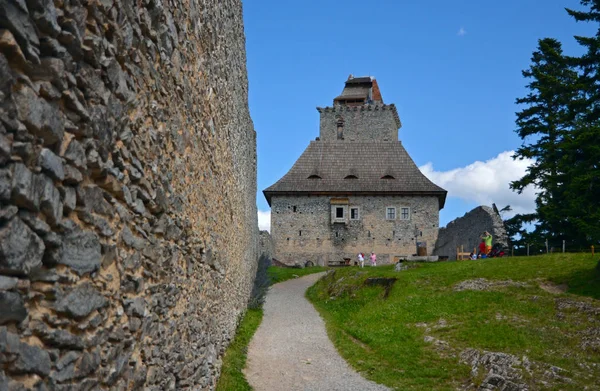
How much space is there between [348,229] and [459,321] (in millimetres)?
22334

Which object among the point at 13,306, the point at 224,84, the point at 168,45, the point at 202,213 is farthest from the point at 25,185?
the point at 224,84

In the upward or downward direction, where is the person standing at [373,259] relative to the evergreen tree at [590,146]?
downward

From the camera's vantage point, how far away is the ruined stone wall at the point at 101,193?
7.23 ft

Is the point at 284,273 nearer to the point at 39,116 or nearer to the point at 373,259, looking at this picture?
the point at 373,259

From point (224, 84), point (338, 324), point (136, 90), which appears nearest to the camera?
point (136, 90)

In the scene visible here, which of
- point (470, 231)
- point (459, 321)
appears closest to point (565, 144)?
point (459, 321)

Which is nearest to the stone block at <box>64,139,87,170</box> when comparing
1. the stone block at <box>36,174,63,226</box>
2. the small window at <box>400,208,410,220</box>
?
the stone block at <box>36,174,63,226</box>

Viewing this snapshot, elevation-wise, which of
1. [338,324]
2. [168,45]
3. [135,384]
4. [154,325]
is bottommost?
[338,324]

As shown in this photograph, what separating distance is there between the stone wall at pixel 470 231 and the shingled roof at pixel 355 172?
9.77ft

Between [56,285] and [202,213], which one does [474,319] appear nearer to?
[202,213]

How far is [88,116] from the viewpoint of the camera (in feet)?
9.41

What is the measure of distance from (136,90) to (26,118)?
63.3 inches

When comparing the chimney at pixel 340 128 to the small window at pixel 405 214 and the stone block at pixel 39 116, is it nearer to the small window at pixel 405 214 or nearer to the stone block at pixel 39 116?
the small window at pixel 405 214

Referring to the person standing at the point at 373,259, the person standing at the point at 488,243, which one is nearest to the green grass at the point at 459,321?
the person standing at the point at 488,243
